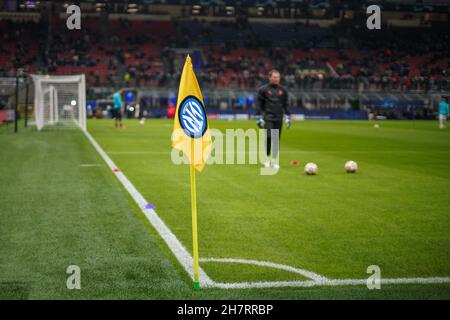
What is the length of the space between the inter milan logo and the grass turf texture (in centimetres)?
126

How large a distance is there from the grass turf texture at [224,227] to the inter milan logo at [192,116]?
1.26 metres

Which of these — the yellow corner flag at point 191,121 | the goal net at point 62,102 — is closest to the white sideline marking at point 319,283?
the yellow corner flag at point 191,121

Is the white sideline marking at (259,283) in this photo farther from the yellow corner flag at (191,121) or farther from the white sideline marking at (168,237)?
the yellow corner flag at (191,121)

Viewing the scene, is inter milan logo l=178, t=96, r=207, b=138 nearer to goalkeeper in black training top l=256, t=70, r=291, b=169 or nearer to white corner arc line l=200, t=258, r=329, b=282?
white corner arc line l=200, t=258, r=329, b=282

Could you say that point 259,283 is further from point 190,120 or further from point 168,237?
point 168,237

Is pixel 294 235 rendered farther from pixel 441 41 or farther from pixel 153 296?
pixel 441 41

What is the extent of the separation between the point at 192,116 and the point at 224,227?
9.45 feet

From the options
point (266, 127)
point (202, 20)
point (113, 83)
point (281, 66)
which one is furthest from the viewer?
point (202, 20)

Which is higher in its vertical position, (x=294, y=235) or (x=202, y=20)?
(x=202, y=20)

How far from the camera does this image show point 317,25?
73.6 metres

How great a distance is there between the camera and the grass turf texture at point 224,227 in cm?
529

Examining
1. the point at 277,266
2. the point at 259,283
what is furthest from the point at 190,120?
the point at 277,266
